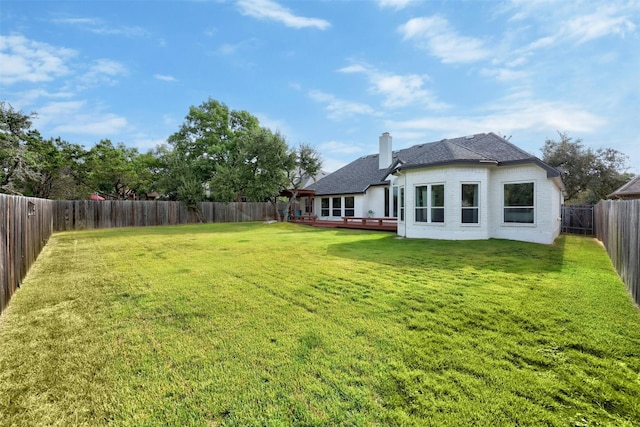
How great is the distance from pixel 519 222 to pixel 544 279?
6.61 metres

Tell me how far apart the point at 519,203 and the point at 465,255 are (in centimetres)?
507

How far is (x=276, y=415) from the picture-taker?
7.00ft

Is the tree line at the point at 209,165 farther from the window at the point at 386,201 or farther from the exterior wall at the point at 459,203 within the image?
the exterior wall at the point at 459,203

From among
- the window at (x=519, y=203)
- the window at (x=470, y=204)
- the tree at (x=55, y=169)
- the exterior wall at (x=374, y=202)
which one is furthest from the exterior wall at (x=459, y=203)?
the tree at (x=55, y=169)

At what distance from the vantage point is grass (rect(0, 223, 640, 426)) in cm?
220

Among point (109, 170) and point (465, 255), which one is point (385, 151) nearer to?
point (465, 255)

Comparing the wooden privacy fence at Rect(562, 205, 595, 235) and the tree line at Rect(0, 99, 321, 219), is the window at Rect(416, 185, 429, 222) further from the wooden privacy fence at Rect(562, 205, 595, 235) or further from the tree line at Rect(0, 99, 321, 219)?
the tree line at Rect(0, 99, 321, 219)

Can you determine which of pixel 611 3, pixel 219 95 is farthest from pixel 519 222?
pixel 219 95

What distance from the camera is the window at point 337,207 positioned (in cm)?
2288

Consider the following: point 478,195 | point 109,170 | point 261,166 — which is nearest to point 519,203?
point 478,195

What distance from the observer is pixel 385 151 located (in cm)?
2180

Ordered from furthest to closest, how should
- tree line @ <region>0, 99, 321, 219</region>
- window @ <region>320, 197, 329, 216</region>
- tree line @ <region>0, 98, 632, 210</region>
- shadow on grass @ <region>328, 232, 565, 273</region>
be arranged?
window @ <region>320, 197, 329, 216</region> → tree line @ <region>0, 98, 632, 210</region> → tree line @ <region>0, 99, 321, 219</region> → shadow on grass @ <region>328, 232, 565, 273</region>

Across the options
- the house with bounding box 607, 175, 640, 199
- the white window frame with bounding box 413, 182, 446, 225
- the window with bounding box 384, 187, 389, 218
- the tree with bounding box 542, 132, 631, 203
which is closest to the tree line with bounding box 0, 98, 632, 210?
the tree with bounding box 542, 132, 631, 203

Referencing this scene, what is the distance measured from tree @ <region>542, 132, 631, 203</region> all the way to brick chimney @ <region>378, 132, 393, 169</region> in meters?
14.7
